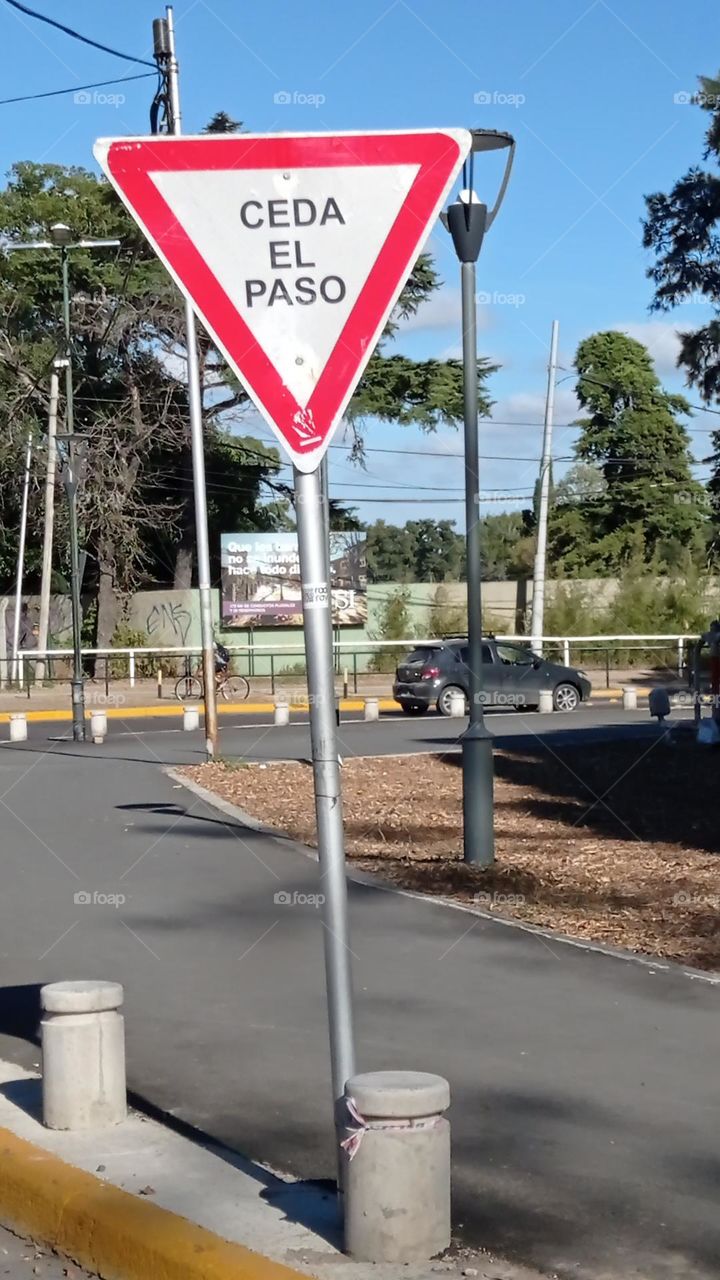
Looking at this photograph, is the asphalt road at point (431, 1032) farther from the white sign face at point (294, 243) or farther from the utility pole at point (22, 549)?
the utility pole at point (22, 549)

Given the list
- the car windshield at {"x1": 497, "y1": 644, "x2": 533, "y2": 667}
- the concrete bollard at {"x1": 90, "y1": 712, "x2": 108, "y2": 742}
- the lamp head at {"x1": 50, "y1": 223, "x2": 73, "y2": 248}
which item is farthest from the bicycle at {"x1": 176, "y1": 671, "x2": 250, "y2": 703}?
the lamp head at {"x1": 50, "y1": 223, "x2": 73, "y2": 248}

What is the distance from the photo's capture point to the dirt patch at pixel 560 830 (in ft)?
33.1

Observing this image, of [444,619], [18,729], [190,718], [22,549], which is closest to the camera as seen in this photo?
[18,729]

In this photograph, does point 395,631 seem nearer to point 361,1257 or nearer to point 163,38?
point 163,38

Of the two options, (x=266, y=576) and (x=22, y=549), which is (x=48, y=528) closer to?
(x=266, y=576)

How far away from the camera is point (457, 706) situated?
104 ft

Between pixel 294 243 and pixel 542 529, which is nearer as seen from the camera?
pixel 294 243

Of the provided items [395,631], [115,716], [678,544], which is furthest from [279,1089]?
[678,544]

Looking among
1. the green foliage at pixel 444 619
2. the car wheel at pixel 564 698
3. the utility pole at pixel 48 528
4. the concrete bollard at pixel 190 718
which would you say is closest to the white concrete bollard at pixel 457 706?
the car wheel at pixel 564 698

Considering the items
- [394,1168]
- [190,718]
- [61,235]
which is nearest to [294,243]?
[394,1168]

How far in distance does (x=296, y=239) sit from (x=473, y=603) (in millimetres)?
7329

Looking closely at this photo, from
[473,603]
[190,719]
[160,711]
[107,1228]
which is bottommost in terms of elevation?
[160,711]

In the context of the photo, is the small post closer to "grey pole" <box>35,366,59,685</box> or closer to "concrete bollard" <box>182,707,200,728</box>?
"concrete bollard" <box>182,707,200,728</box>

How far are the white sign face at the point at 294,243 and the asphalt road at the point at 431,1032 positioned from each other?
2671mm
